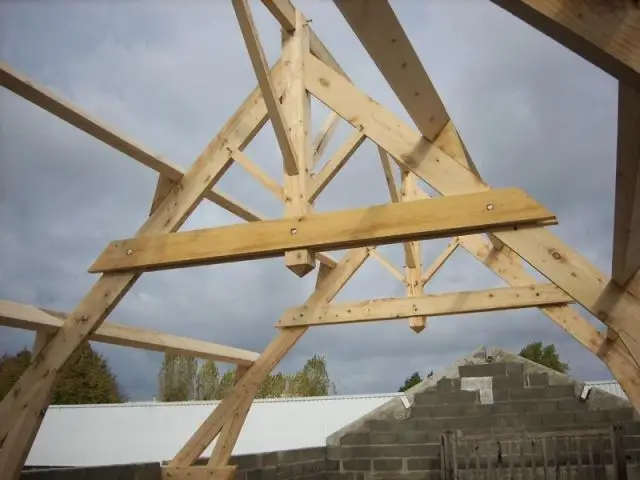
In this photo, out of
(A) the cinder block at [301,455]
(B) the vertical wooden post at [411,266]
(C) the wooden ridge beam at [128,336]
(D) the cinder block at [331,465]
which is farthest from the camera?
(D) the cinder block at [331,465]

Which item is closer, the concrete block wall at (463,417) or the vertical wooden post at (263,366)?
the vertical wooden post at (263,366)

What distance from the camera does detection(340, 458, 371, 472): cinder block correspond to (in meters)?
8.02

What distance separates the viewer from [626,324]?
3.24 m

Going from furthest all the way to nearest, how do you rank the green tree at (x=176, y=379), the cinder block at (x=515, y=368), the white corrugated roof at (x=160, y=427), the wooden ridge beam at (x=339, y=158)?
the green tree at (x=176, y=379), the white corrugated roof at (x=160, y=427), the cinder block at (x=515, y=368), the wooden ridge beam at (x=339, y=158)

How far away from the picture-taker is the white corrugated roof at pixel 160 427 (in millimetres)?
14867

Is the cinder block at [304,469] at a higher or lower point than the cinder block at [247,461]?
lower

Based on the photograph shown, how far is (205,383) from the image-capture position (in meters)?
24.7

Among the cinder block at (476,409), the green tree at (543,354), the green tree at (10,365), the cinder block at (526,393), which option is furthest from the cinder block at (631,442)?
the green tree at (543,354)

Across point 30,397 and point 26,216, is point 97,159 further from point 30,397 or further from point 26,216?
point 26,216

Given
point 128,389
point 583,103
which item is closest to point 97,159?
point 583,103

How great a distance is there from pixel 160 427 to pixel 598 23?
1585cm

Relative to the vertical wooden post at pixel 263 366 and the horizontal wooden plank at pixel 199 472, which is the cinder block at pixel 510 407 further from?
the horizontal wooden plank at pixel 199 472

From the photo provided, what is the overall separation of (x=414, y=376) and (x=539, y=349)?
17.5 feet

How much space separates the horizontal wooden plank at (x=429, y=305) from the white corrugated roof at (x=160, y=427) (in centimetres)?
854
